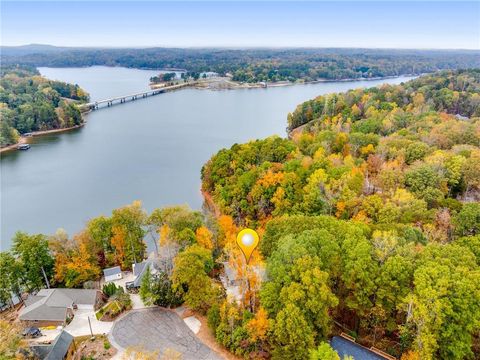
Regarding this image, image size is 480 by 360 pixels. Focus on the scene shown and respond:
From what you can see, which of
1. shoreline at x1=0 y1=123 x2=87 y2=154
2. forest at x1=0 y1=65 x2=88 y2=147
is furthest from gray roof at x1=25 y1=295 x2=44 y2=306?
forest at x1=0 y1=65 x2=88 y2=147

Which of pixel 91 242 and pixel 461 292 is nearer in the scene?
pixel 461 292

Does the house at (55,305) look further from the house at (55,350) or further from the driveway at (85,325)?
the house at (55,350)

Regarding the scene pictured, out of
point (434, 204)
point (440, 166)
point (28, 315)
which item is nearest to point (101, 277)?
point (28, 315)

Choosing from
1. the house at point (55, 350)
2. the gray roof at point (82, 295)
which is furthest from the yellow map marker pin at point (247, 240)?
the gray roof at point (82, 295)

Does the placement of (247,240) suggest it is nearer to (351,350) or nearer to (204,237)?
(204,237)

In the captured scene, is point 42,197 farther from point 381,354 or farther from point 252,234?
point 381,354
